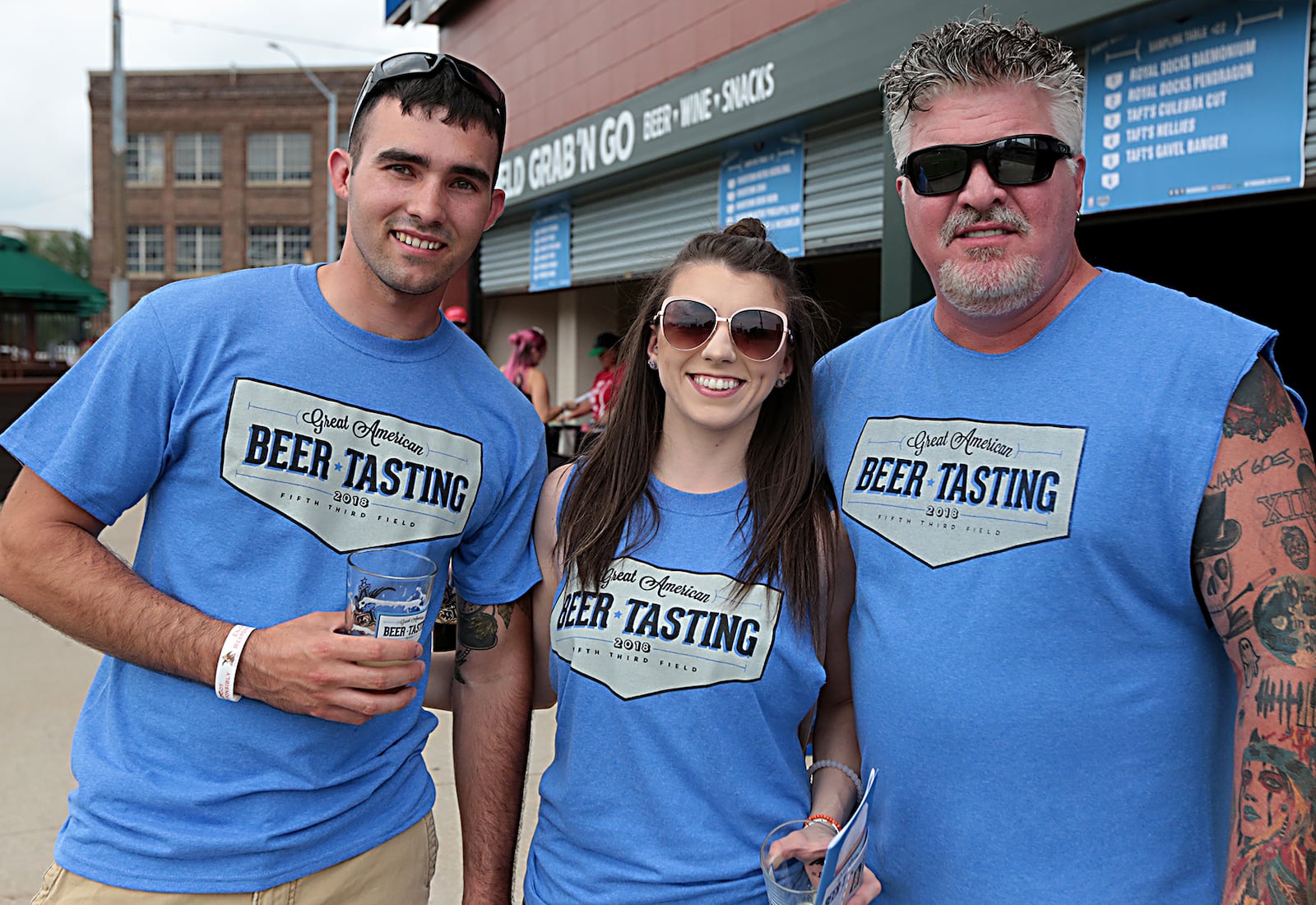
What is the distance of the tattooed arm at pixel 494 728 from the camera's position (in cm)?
232

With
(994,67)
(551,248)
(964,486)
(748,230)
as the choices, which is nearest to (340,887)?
(964,486)

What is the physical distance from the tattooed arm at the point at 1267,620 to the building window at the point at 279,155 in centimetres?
4105

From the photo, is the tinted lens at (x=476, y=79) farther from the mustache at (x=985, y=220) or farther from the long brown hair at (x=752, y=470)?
the mustache at (x=985, y=220)

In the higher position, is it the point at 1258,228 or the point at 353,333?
the point at 1258,228

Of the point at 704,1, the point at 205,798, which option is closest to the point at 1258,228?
the point at 704,1

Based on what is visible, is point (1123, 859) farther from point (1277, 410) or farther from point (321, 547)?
point (321, 547)

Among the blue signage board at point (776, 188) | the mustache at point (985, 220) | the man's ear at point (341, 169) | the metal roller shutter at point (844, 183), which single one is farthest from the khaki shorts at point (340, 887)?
the blue signage board at point (776, 188)

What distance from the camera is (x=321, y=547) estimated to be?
2006 millimetres

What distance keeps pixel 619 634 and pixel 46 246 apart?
73.2 metres

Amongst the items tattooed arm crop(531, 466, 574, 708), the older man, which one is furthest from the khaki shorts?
the older man

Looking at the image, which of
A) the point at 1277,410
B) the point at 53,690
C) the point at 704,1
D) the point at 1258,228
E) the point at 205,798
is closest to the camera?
the point at 1277,410

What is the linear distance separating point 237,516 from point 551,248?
25.7 feet

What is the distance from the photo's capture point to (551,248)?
9.52m

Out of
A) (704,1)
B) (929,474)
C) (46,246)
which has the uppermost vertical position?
(46,246)
